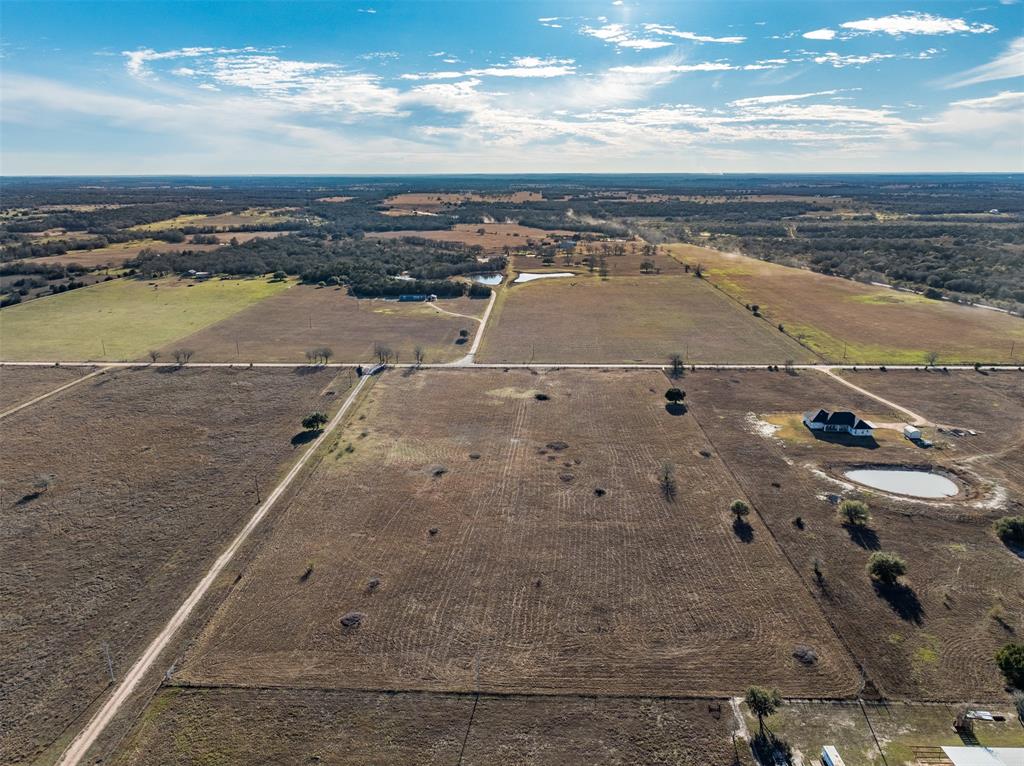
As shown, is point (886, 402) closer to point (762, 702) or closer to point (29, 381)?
point (762, 702)

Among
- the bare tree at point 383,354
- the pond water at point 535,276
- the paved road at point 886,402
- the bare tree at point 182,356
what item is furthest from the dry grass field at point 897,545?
the pond water at point 535,276

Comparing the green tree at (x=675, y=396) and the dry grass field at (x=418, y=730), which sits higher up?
the green tree at (x=675, y=396)

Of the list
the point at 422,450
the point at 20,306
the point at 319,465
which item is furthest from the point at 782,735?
the point at 20,306

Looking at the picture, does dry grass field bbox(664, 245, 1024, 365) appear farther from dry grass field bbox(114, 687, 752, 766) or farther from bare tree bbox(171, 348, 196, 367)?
bare tree bbox(171, 348, 196, 367)

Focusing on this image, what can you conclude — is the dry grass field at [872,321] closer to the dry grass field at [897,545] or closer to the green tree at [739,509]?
the dry grass field at [897,545]

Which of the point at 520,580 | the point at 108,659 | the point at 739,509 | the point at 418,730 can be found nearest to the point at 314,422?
the point at 108,659
